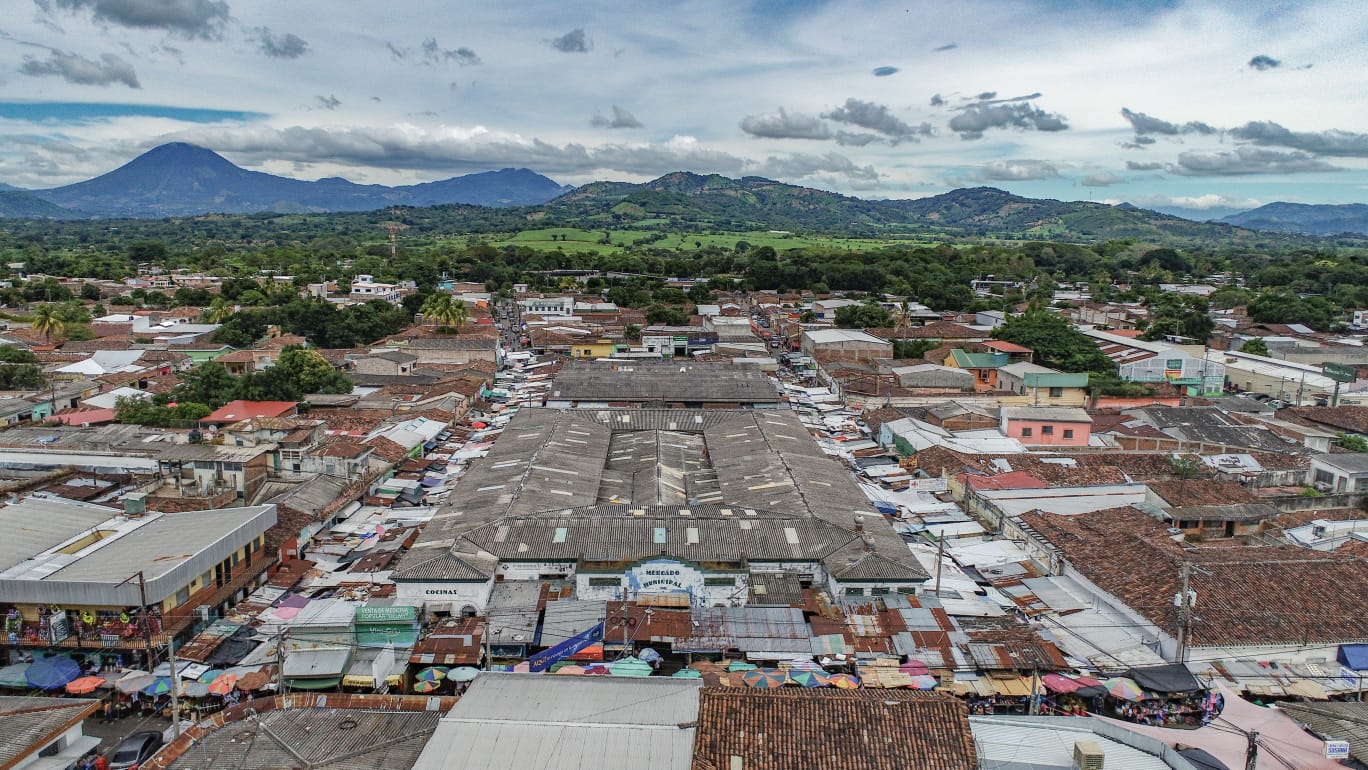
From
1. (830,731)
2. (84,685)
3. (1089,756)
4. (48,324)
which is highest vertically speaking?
(48,324)

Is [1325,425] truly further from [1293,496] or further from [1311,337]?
[1311,337]

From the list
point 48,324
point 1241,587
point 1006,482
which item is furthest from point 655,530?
point 48,324

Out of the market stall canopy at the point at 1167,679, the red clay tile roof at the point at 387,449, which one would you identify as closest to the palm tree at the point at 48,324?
the red clay tile roof at the point at 387,449

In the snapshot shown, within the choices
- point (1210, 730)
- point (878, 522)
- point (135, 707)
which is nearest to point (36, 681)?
point (135, 707)

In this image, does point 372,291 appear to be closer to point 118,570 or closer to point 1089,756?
point 118,570

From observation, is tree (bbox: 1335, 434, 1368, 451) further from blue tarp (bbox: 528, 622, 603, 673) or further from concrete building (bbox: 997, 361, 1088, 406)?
blue tarp (bbox: 528, 622, 603, 673)

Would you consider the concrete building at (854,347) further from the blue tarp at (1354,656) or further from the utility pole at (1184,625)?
the utility pole at (1184,625)
